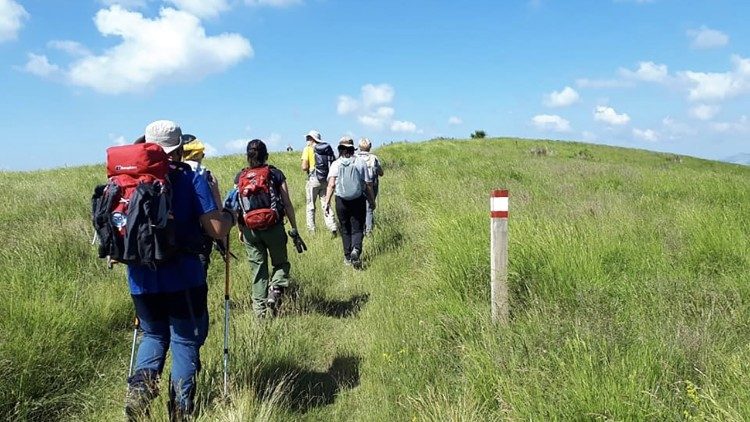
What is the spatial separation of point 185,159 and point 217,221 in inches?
61.9

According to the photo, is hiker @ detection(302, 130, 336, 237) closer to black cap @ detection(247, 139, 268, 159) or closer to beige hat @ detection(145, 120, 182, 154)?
black cap @ detection(247, 139, 268, 159)

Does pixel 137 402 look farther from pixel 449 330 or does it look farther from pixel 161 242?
pixel 449 330

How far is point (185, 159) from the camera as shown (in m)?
4.63

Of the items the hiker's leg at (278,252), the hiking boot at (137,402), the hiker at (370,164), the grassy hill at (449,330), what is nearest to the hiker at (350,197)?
the grassy hill at (449,330)

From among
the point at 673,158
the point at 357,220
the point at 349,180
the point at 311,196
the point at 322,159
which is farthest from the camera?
the point at 673,158

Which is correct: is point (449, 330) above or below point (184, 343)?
below

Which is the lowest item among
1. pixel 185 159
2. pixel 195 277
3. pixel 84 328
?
pixel 84 328

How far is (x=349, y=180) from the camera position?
8016mm

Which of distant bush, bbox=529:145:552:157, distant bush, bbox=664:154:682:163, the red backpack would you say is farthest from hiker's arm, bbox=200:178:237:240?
A: distant bush, bbox=664:154:682:163

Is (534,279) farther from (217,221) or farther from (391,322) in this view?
(217,221)

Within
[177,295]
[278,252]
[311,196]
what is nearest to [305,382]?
[177,295]

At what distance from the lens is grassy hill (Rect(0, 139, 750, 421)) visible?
312cm

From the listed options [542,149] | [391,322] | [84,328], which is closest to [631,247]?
[391,322]

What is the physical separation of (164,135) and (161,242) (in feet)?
2.58
